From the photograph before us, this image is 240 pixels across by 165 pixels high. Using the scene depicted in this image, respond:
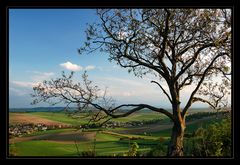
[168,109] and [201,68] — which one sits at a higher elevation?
[201,68]

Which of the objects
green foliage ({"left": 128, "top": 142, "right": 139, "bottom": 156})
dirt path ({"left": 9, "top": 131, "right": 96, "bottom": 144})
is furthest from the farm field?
green foliage ({"left": 128, "top": 142, "right": 139, "bottom": 156})

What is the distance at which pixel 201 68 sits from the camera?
4.09 metres

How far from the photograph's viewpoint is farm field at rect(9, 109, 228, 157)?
3.74 meters

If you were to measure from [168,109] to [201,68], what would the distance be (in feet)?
2.20

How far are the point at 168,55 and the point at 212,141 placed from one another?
1200 mm

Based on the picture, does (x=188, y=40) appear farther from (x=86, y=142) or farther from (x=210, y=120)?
(x=86, y=142)

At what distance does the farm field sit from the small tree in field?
9.2 inches

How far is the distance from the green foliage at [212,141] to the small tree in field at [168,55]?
318 millimetres

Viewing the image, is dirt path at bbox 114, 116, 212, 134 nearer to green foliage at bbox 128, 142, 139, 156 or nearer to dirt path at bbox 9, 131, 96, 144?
dirt path at bbox 9, 131, 96, 144
